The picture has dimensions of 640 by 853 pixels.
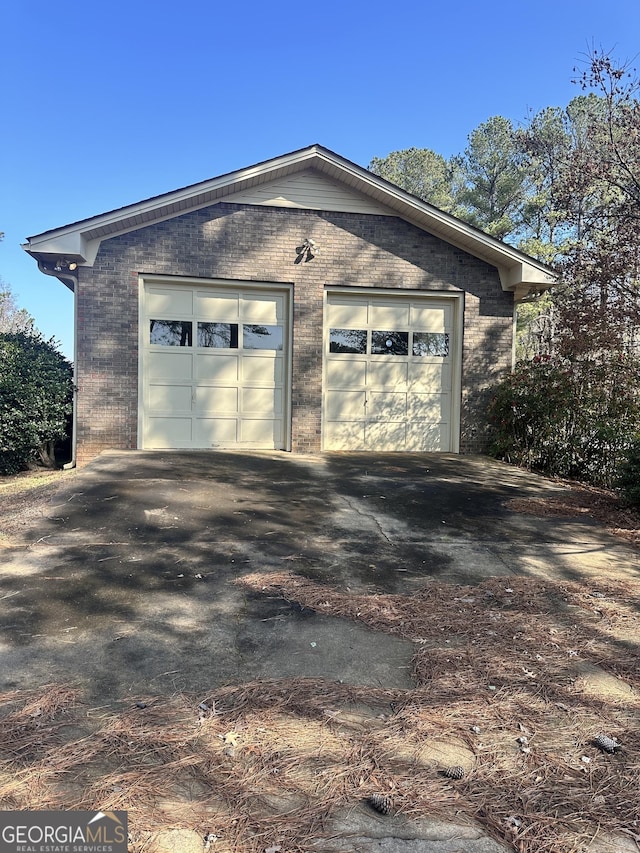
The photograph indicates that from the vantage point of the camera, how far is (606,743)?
2.49 m

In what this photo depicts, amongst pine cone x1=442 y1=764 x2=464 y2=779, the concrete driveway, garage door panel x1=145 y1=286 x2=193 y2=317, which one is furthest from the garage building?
pine cone x1=442 y1=764 x2=464 y2=779

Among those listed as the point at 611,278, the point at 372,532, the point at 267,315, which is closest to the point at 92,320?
the point at 267,315

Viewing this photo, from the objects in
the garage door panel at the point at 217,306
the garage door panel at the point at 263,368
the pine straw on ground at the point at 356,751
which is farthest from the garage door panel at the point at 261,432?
the pine straw on ground at the point at 356,751

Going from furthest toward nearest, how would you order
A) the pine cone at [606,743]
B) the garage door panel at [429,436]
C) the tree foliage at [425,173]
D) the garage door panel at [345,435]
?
the tree foliage at [425,173], the garage door panel at [429,436], the garage door panel at [345,435], the pine cone at [606,743]

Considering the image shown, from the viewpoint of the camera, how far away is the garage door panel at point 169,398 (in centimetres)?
1000

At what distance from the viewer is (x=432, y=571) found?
4797 millimetres

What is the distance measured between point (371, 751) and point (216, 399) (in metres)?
8.29

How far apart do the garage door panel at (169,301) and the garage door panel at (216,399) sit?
4.43 feet

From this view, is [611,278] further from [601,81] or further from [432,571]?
[432,571]

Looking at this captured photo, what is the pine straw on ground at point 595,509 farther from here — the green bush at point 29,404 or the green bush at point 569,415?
the green bush at point 29,404

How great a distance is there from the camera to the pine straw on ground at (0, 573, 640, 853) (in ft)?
6.63

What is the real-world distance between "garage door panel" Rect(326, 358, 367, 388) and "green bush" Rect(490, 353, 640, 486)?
8.22 ft

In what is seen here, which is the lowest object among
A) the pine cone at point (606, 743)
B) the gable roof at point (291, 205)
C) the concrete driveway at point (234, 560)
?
the pine cone at point (606, 743)

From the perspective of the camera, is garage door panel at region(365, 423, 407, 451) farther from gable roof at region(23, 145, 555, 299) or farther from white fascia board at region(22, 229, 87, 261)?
white fascia board at region(22, 229, 87, 261)
